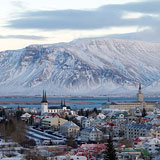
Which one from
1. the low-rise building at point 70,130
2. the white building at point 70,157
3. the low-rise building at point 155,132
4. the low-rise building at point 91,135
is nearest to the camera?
the white building at point 70,157

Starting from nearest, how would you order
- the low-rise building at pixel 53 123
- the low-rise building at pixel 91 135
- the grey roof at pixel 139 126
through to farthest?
the low-rise building at pixel 91 135
the grey roof at pixel 139 126
the low-rise building at pixel 53 123

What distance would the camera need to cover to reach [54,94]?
595 feet

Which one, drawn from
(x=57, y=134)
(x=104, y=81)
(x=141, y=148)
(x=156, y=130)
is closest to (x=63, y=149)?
(x=141, y=148)

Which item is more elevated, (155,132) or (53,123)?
(155,132)

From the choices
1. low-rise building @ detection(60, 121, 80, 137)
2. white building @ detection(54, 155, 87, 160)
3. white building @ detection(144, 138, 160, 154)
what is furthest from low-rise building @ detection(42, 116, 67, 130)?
white building @ detection(54, 155, 87, 160)

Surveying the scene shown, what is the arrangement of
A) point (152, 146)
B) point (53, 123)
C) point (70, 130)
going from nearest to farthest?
1. point (152, 146)
2. point (70, 130)
3. point (53, 123)

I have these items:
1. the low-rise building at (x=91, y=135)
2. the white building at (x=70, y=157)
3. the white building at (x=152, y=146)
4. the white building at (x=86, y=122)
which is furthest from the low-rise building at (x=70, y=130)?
the white building at (x=70, y=157)

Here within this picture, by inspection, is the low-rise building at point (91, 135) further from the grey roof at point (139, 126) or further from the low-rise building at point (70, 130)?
the low-rise building at point (70, 130)

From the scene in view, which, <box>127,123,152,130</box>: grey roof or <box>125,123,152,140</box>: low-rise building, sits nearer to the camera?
<box>125,123,152,140</box>: low-rise building

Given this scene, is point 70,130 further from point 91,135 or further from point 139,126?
point 139,126

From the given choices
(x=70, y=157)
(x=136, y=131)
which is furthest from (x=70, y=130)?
(x=70, y=157)

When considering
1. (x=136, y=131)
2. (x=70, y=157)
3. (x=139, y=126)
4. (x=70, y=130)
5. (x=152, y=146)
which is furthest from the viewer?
(x=70, y=130)

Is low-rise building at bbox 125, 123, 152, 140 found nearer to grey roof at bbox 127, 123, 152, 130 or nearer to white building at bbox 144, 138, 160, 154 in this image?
grey roof at bbox 127, 123, 152, 130

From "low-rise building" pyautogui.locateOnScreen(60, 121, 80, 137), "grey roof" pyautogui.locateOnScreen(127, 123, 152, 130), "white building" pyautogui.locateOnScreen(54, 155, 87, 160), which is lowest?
"low-rise building" pyautogui.locateOnScreen(60, 121, 80, 137)
